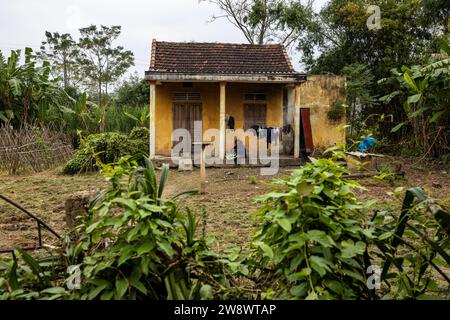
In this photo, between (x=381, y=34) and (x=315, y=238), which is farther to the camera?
(x=381, y=34)

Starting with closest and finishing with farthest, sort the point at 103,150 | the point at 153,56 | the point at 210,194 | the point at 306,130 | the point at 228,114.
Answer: the point at 210,194 < the point at 103,150 < the point at 153,56 < the point at 306,130 < the point at 228,114

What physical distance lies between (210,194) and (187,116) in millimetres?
6223

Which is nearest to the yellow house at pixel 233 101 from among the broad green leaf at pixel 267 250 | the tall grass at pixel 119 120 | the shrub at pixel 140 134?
the shrub at pixel 140 134

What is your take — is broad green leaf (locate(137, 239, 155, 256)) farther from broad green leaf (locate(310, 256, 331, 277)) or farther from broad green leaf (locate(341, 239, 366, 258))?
broad green leaf (locate(341, 239, 366, 258))

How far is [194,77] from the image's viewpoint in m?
13.9

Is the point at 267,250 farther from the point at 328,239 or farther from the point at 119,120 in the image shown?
the point at 119,120

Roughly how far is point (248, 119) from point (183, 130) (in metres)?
2.25

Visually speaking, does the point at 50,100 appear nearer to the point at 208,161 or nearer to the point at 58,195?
the point at 208,161

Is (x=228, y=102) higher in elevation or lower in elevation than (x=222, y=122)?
higher

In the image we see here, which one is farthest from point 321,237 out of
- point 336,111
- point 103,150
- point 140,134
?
point 140,134

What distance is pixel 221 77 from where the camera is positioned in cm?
1412

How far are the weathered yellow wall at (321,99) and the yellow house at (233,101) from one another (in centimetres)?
4

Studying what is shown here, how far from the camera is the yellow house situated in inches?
592

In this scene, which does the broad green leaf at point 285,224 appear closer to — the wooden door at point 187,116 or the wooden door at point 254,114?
the wooden door at point 187,116
